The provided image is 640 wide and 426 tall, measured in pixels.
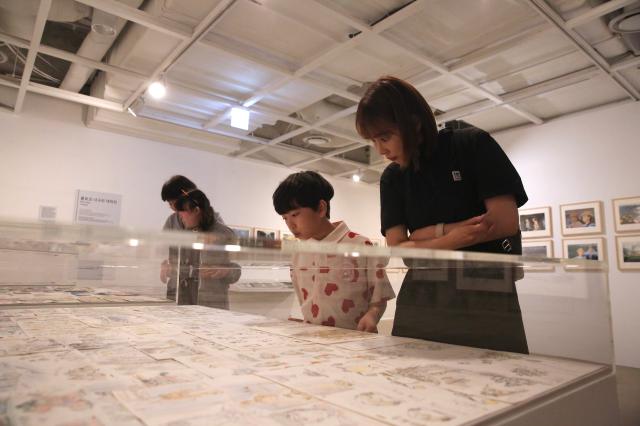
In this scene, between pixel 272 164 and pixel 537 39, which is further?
pixel 272 164

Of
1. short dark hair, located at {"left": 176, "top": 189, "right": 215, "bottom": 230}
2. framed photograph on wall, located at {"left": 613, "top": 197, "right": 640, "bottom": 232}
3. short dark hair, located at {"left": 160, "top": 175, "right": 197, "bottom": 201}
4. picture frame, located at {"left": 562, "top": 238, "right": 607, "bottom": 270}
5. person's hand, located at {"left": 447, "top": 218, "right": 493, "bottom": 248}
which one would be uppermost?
framed photograph on wall, located at {"left": 613, "top": 197, "right": 640, "bottom": 232}

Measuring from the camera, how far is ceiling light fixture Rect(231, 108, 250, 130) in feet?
13.6

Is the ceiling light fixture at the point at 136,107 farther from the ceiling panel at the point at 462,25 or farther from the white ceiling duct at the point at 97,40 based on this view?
the ceiling panel at the point at 462,25

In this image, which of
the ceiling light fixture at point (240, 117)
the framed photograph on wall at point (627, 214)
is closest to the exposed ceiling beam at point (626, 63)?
the framed photograph on wall at point (627, 214)

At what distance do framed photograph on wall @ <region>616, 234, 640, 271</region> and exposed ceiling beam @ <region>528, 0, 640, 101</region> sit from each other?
4.36 feet

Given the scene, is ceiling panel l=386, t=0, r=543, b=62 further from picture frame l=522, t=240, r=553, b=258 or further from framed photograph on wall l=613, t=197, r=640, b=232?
picture frame l=522, t=240, r=553, b=258

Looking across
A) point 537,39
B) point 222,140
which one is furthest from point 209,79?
point 537,39

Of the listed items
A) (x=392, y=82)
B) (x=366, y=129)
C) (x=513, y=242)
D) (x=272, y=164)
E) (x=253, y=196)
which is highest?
(x=272, y=164)

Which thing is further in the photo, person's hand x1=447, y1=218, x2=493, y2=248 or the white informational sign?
the white informational sign

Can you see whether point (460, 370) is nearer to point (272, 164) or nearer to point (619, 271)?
point (619, 271)

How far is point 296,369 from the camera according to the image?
1.96 ft

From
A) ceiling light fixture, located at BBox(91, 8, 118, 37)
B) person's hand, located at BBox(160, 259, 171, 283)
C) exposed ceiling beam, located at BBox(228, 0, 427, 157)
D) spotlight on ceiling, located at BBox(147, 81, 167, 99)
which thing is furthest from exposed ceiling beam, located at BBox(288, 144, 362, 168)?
person's hand, located at BBox(160, 259, 171, 283)

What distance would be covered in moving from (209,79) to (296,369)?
351cm

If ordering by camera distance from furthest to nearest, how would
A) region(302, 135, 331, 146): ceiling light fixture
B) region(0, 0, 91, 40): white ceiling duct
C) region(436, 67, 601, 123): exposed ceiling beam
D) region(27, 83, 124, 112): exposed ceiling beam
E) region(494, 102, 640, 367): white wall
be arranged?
region(302, 135, 331, 146): ceiling light fixture < region(494, 102, 640, 367): white wall < region(27, 83, 124, 112): exposed ceiling beam < region(436, 67, 601, 123): exposed ceiling beam < region(0, 0, 91, 40): white ceiling duct
